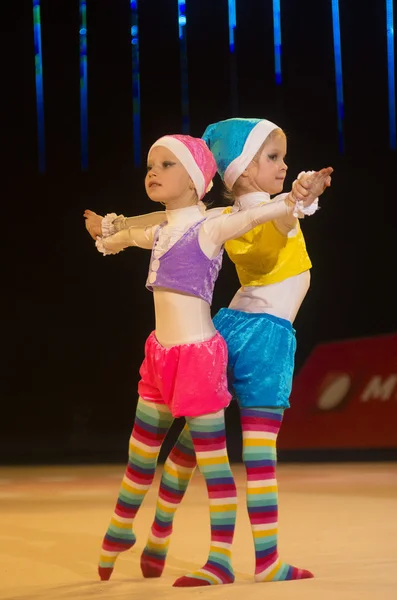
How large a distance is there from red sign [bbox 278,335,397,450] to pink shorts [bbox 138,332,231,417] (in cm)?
296

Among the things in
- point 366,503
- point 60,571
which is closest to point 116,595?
point 60,571

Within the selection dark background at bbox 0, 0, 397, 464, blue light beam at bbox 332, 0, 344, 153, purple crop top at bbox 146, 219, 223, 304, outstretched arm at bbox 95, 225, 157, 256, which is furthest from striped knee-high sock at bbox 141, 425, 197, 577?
blue light beam at bbox 332, 0, 344, 153

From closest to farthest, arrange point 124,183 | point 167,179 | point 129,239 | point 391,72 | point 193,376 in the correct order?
point 193,376, point 167,179, point 129,239, point 391,72, point 124,183

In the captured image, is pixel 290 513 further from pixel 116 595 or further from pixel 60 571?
pixel 116 595

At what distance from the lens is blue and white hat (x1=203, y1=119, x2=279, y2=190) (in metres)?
2.53

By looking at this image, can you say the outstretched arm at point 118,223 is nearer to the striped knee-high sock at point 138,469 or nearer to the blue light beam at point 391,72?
the striped knee-high sock at point 138,469

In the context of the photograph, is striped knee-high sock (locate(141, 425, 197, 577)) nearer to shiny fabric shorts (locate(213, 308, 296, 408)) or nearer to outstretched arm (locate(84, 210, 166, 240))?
shiny fabric shorts (locate(213, 308, 296, 408))

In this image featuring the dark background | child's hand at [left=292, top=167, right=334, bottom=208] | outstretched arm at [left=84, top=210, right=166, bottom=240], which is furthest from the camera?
the dark background

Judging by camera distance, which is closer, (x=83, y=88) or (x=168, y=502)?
(x=168, y=502)

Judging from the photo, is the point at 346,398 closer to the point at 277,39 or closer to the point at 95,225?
the point at 277,39

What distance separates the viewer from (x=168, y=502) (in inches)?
99.3

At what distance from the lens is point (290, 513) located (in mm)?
3578

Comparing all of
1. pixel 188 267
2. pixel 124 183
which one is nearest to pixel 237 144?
pixel 188 267

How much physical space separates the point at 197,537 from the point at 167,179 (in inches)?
47.2
